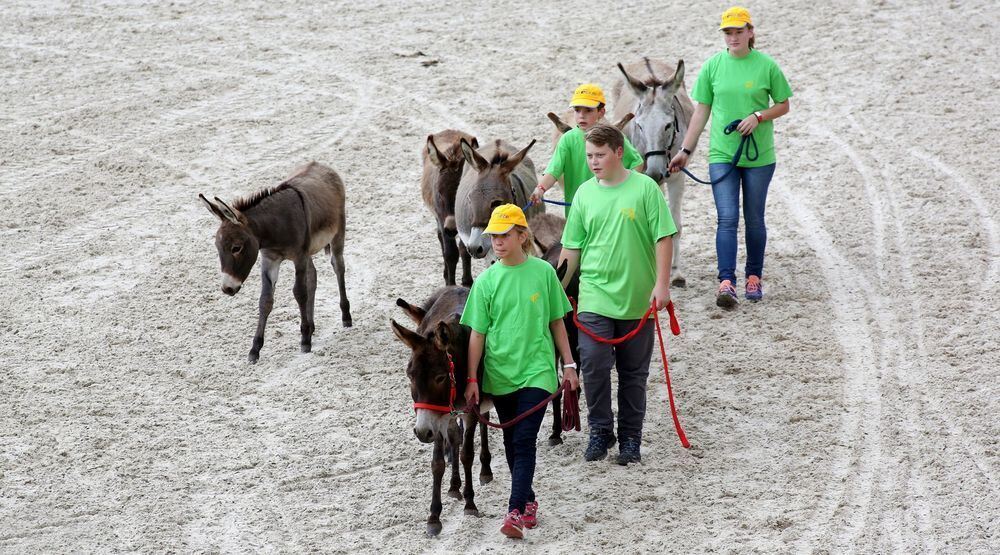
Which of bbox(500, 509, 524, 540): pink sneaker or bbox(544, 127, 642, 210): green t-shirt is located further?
bbox(544, 127, 642, 210): green t-shirt

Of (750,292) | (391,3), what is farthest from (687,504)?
(391,3)

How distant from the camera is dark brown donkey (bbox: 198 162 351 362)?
9.26m

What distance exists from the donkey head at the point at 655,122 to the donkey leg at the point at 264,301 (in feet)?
10.6

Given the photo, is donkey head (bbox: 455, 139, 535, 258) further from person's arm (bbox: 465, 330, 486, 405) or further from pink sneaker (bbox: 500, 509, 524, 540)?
pink sneaker (bbox: 500, 509, 524, 540)

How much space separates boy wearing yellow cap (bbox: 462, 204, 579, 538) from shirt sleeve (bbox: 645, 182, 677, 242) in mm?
761

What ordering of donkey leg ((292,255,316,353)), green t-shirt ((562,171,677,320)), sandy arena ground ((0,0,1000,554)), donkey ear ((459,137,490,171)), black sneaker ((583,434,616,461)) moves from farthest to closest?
donkey leg ((292,255,316,353)) < donkey ear ((459,137,490,171)) < black sneaker ((583,434,616,461)) < sandy arena ground ((0,0,1000,554)) < green t-shirt ((562,171,677,320))

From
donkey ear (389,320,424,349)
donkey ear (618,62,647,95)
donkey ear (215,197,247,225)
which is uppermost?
donkey ear (618,62,647,95)

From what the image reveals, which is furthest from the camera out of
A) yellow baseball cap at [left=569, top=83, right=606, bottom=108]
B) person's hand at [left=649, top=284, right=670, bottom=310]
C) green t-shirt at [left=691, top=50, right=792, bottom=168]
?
green t-shirt at [left=691, top=50, right=792, bottom=168]

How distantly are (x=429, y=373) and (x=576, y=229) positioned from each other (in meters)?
1.40

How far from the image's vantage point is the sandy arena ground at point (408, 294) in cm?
714

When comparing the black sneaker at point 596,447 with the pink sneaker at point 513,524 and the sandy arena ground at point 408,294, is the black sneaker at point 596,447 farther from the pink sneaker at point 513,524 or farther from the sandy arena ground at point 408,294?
the pink sneaker at point 513,524

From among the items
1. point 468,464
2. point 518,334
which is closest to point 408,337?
point 518,334

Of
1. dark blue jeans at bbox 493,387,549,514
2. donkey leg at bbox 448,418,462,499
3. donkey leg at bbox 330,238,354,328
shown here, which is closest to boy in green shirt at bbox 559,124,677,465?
dark blue jeans at bbox 493,387,549,514

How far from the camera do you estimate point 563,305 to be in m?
6.62
